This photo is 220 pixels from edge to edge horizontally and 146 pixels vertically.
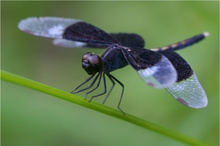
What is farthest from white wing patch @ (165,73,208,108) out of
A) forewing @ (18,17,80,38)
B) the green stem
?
forewing @ (18,17,80,38)

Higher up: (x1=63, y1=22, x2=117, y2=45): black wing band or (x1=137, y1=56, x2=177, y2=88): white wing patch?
(x1=63, y1=22, x2=117, y2=45): black wing band

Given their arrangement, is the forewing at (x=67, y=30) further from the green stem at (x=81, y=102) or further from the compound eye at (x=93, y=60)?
the green stem at (x=81, y=102)

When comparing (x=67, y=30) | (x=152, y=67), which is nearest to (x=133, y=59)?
(x=152, y=67)

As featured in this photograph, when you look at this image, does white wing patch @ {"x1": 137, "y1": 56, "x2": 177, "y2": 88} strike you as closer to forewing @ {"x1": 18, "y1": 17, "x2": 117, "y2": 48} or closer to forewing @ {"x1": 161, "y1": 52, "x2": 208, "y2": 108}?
forewing @ {"x1": 161, "y1": 52, "x2": 208, "y2": 108}

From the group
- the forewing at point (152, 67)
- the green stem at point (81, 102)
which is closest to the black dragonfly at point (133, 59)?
the forewing at point (152, 67)

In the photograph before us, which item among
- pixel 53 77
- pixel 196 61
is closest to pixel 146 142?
pixel 196 61

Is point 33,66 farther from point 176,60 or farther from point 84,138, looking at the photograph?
point 176,60

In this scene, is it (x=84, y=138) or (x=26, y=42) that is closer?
(x=84, y=138)
